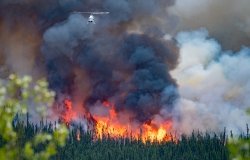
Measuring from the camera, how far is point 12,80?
10.1 m

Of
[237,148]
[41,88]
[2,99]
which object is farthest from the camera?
[41,88]

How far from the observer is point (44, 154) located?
9.51 m

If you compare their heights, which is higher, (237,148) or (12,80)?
(12,80)

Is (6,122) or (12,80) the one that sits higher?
(12,80)

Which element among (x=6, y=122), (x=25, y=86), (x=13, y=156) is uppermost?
(x=25, y=86)

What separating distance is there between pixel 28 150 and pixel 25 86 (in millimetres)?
1342

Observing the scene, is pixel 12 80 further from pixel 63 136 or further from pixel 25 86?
pixel 63 136

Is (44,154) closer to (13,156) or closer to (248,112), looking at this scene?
(13,156)

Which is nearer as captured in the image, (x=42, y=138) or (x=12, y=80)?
(x=42, y=138)

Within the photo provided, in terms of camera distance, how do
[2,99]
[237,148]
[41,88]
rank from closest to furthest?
[237,148] < [2,99] < [41,88]

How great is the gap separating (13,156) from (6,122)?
0.71m

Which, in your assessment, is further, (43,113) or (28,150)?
(43,113)

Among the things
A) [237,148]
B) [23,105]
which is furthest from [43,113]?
[237,148]

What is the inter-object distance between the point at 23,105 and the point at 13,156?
109cm
